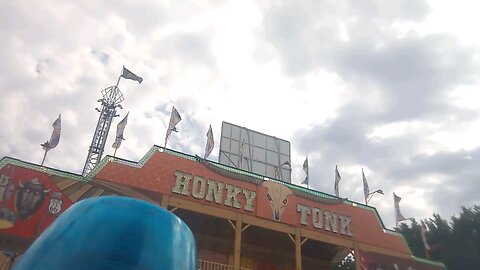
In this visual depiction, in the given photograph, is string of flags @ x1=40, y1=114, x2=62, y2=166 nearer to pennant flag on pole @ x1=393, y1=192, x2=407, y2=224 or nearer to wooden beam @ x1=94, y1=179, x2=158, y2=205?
wooden beam @ x1=94, y1=179, x2=158, y2=205

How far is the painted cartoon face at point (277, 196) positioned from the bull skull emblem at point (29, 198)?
8981mm

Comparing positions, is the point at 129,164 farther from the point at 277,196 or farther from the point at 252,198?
the point at 277,196

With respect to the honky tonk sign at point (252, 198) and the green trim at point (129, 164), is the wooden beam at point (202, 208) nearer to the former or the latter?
the honky tonk sign at point (252, 198)

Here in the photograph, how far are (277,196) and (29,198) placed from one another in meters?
9.89

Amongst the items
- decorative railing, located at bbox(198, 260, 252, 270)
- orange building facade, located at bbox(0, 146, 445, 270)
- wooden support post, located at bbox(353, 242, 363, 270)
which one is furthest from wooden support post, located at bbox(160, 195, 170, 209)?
wooden support post, located at bbox(353, 242, 363, 270)

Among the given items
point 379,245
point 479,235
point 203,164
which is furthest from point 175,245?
point 479,235

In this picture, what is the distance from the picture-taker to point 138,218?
132 inches

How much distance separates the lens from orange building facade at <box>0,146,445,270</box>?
14430 millimetres

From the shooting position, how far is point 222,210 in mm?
16422

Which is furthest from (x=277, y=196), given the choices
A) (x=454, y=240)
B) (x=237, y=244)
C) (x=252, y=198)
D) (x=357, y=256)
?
(x=454, y=240)

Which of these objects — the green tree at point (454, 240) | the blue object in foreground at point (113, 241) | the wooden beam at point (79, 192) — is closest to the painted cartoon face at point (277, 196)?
the wooden beam at point (79, 192)

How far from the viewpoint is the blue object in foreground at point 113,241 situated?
9.93 ft

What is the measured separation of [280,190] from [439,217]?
92.1 ft

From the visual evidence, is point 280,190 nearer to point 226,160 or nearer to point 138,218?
point 226,160
